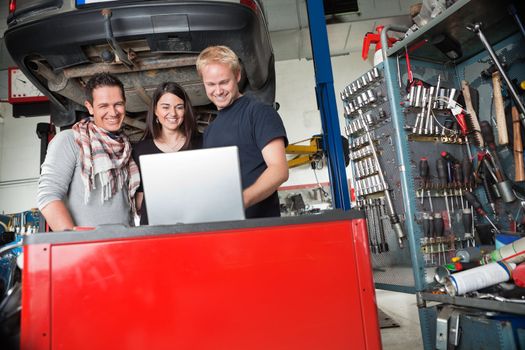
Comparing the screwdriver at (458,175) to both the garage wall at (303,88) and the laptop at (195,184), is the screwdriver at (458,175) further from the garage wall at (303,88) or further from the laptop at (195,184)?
the garage wall at (303,88)

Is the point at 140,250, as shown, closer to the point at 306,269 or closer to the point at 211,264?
the point at 211,264

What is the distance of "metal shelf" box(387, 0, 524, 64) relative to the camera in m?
1.84

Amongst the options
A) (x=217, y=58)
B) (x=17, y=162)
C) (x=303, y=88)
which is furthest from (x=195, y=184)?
(x=17, y=162)

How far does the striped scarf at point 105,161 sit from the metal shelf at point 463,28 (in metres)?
1.77

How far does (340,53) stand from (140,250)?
7271 millimetres

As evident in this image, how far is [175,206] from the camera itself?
3.06 ft

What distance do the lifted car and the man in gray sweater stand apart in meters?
0.40

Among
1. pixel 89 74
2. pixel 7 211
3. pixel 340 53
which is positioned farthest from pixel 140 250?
pixel 7 211

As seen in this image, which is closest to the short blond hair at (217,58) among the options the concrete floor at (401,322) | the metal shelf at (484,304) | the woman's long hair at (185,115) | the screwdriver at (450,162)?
the woman's long hair at (185,115)

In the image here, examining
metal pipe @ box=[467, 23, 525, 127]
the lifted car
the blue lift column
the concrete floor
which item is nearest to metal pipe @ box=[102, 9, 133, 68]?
the lifted car

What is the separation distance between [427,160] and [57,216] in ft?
6.84

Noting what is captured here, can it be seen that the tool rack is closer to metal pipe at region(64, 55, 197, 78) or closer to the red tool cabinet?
the red tool cabinet

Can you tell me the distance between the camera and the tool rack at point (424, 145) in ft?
6.72

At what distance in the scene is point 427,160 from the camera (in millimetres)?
2260
